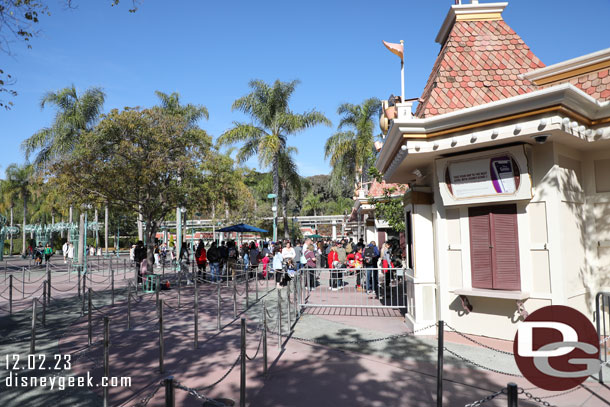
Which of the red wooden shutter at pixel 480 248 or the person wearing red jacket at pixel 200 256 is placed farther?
the person wearing red jacket at pixel 200 256

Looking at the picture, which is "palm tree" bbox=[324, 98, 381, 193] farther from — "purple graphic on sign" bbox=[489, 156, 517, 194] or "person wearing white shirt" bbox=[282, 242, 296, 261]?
"purple graphic on sign" bbox=[489, 156, 517, 194]

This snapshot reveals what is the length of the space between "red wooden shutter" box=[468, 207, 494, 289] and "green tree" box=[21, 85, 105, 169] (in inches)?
878

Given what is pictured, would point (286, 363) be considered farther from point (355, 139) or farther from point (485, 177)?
point (355, 139)

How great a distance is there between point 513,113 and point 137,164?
453 inches

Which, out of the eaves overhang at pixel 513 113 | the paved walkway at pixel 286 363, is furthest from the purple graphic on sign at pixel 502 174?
the paved walkway at pixel 286 363

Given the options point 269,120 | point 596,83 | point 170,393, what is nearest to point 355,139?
point 269,120

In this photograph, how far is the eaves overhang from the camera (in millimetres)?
6188

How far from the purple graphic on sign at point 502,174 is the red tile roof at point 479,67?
5.34 feet

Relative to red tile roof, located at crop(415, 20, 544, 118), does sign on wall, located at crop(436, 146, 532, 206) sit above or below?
below

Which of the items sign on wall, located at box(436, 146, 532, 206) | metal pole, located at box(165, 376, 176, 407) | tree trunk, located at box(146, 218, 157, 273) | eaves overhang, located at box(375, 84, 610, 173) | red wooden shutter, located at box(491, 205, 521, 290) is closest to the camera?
metal pole, located at box(165, 376, 176, 407)

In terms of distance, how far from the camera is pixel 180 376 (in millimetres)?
5723

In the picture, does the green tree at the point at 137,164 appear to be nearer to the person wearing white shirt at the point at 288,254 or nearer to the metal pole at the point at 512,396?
the person wearing white shirt at the point at 288,254

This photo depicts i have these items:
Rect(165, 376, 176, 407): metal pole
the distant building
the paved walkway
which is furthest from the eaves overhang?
Rect(165, 376, 176, 407): metal pole

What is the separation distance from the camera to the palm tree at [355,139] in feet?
97.0
